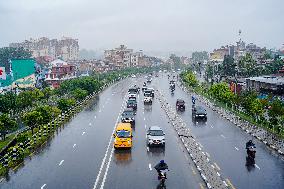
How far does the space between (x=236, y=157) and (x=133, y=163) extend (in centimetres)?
829

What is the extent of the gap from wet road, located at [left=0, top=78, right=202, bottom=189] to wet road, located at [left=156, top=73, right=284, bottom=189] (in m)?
2.49

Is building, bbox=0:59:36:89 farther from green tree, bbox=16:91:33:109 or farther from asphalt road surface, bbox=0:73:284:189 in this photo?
asphalt road surface, bbox=0:73:284:189

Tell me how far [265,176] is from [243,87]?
181 ft

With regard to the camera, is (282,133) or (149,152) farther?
(282,133)

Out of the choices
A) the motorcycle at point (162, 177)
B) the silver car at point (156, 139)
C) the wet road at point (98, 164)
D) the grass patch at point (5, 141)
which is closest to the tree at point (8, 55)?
the grass patch at point (5, 141)

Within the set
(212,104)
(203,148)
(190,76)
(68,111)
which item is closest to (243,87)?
(212,104)

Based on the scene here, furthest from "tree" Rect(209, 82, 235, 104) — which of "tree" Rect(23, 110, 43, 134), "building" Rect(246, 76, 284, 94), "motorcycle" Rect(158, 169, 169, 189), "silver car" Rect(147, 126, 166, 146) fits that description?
"motorcycle" Rect(158, 169, 169, 189)

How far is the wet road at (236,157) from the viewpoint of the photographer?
82.1 feet

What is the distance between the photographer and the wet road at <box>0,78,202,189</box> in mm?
24450

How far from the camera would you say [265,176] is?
26078mm

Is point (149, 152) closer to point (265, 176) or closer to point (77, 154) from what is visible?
point (77, 154)

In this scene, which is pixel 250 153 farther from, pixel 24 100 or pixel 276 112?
pixel 24 100

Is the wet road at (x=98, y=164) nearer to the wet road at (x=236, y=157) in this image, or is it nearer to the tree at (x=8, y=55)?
the wet road at (x=236, y=157)

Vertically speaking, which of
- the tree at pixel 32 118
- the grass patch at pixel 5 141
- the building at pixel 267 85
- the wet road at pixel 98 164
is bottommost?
the grass patch at pixel 5 141
